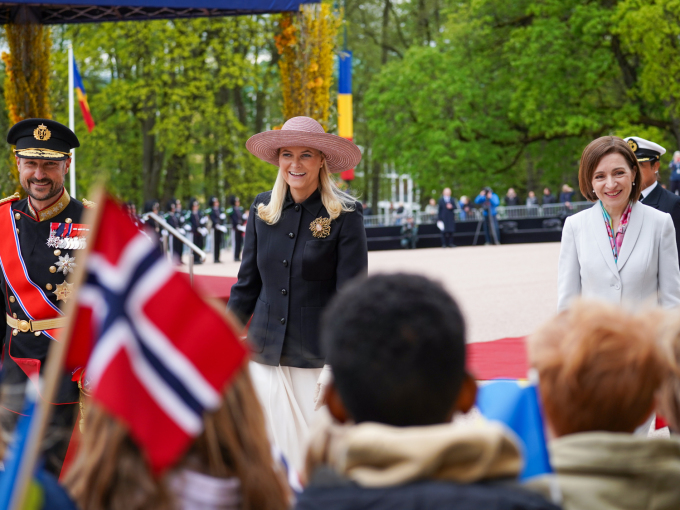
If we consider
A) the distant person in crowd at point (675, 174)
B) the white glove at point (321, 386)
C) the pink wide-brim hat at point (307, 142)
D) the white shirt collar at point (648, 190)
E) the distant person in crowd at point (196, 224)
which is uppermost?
the distant person in crowd at point (675, 174)

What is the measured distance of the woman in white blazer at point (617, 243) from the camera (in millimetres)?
4031

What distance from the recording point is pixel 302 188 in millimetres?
4246

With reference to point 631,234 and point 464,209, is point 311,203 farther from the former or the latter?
point 464,209

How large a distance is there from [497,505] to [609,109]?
107ft

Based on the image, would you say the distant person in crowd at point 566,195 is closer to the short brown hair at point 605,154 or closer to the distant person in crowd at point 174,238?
the distant person in crowd at point 174,238

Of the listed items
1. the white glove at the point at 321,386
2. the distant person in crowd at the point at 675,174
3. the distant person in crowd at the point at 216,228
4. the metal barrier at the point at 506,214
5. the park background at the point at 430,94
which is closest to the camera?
the white glove at the point at 321,386

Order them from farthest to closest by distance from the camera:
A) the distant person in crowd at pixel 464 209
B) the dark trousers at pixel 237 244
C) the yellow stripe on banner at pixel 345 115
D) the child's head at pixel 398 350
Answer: the distant person in crowd at pixel 464 209
the dark trousers at pixel 237 244
the yellow stripe on banner at pixel 345 115
the child's head at pixel 398 350

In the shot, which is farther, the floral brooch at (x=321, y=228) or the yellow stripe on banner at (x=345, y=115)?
the yellow stripe on banner at (x=345, y=115)

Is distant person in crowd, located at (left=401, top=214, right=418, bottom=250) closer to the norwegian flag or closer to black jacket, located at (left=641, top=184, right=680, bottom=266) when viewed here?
black jacket, located at (left=641, top=184, right=680, bottom=266)

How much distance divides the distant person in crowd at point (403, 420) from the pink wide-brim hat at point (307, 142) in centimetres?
285

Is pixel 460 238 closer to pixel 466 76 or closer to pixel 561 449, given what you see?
pixel 466 76

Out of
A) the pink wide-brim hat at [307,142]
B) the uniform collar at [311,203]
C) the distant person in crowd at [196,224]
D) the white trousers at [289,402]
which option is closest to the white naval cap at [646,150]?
the pink wide-brim hat at [307,142]

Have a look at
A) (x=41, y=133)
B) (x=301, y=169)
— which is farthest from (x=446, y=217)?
(x=41, y=133)

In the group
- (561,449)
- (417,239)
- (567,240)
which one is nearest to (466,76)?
(417,239)
